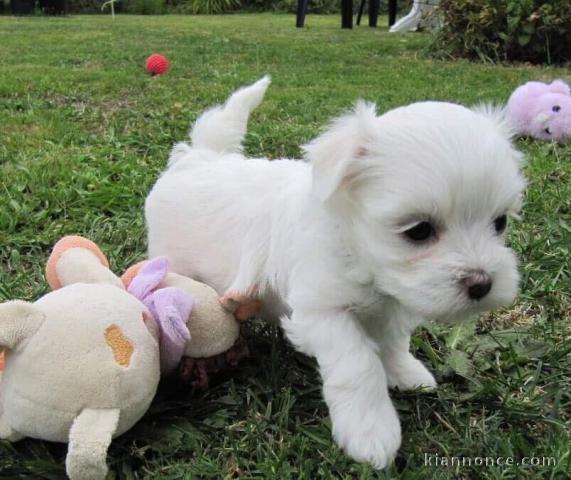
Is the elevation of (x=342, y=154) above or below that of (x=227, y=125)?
above

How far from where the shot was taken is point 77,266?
86.4 inches

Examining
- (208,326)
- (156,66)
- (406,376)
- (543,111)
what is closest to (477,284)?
(406,376)

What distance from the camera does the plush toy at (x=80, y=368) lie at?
1.71 metres

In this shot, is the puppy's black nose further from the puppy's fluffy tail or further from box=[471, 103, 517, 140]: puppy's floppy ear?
the puppy's fluffy tail

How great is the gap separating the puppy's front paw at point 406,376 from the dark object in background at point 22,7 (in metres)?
21.1

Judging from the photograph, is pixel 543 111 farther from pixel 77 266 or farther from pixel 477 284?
pixel 77 266

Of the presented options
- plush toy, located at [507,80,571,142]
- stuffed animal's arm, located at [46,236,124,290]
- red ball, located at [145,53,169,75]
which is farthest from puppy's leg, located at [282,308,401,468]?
red ball, located at [145,53,169,75]

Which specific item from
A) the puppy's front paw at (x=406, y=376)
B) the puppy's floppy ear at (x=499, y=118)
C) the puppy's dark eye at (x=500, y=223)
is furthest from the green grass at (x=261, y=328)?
the puppy's floppy ear at (x=499, y=118)

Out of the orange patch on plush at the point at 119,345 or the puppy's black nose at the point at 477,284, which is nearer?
the puppy's black nose at the point at 477,284

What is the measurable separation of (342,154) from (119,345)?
75 cm

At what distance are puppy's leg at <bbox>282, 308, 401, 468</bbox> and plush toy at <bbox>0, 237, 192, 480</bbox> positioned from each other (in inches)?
15.6

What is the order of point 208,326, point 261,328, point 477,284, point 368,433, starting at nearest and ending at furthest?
point 477,284, point 368,433, point 208,326, point 261,328

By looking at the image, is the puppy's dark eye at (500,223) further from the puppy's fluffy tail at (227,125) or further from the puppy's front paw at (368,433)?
the puppy's fluffy tail at (227,125)

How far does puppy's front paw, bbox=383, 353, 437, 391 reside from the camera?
2.20m
